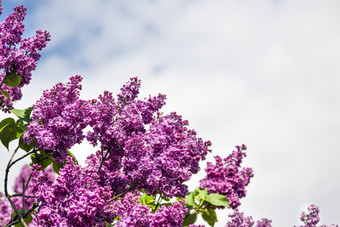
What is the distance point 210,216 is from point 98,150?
2.08m

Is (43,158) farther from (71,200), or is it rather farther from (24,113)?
(71,200)

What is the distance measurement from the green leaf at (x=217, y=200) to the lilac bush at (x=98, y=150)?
128 cm

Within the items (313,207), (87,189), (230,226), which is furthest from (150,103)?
(313,207)

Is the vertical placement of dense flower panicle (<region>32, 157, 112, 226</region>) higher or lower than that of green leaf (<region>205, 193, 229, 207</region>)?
lower

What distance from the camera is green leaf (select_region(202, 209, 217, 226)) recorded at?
19.0 ft

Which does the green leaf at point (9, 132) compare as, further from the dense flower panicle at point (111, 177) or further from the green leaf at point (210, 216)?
the green leaf at point (210, 216)

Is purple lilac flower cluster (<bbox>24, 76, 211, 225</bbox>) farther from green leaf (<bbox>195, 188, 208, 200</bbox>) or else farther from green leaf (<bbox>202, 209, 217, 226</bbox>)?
green leaf (<bbox>202, 209, 217, 226</bbox>)

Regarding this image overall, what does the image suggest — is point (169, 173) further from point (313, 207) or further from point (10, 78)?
point (313, 207)

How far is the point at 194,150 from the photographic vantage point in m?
4.25

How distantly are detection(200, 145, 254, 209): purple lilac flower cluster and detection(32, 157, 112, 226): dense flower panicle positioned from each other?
2.82 m

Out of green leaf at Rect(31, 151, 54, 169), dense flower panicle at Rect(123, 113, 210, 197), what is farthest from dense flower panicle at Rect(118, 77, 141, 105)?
green leaf at Rect(31, 151, 54, 169)

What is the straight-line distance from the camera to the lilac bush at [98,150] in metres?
3.29

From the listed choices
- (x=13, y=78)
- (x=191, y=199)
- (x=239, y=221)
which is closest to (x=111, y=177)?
(x=13, y=78)

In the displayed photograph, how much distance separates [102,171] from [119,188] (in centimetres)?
24
